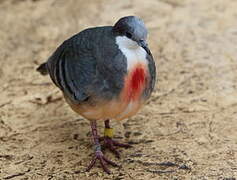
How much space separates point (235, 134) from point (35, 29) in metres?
2.65

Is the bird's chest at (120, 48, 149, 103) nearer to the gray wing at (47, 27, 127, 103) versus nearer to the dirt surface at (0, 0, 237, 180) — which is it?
the gray wing at (47, 27, 127, 103)

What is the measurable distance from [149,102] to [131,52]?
1258 millimetres

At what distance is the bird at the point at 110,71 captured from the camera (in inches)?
149

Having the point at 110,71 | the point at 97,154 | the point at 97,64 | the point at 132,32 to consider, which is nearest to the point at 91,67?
the point at 97,64

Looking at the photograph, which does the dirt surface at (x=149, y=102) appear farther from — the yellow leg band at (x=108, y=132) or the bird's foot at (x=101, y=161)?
the yellow leg band at (x=108, y=132)

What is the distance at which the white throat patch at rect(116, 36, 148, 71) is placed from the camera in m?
3.77

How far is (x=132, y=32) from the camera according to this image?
368cm

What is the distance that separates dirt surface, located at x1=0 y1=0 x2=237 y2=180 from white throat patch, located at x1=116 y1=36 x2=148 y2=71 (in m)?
0.79

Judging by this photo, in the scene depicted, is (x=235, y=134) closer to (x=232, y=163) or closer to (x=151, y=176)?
(x=232, y=163)

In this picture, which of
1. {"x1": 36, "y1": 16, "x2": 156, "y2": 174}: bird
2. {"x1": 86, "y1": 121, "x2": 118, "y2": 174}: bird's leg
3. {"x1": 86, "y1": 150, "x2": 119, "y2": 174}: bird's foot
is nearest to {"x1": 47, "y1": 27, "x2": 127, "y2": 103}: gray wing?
{"x1": 36, "y1": 16, "x2": 156, "y2": 174}: bird

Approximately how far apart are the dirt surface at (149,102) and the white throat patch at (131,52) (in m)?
0.79

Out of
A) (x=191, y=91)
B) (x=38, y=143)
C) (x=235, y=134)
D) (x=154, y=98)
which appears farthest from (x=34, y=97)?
(x=235, y=134)

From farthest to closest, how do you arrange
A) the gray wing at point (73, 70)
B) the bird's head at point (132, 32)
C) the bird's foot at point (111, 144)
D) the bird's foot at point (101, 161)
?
1. the bird's foot at point (111, 144)
2. the bird's foot at point (101, 161)
3. the gray wing at point (73, 70)
4. the bird's head at point (132, 32)

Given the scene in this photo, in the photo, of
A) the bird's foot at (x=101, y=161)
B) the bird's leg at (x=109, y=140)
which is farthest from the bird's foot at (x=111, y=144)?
the bird's foot at (x=101, y=161)
